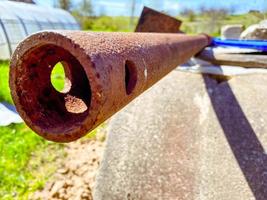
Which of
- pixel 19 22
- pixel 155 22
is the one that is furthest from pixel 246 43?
pixel 19 22

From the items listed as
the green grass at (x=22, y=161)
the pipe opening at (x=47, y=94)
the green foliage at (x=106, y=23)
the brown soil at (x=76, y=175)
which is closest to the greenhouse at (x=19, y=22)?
the green grass at (x=22, y=161)

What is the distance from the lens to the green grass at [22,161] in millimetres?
3332

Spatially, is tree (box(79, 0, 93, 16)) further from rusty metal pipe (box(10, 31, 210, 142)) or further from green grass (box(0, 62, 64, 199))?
rusty metal pipe (box(10, 31, 210, 142))

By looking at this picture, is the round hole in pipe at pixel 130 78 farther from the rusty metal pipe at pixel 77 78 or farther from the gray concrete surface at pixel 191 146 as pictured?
the gray concrete surface at pixel 191 146

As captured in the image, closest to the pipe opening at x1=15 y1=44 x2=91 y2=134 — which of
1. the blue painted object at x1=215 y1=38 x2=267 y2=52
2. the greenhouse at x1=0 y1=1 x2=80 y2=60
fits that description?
the blue painted object at x1=215 y1=38 x2=267 y2=52

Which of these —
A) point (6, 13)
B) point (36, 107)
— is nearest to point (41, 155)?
point (36, 107)

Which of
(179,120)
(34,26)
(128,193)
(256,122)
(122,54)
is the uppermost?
(122,54)

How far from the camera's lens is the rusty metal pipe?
2.80 ft

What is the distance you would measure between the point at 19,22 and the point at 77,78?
8.68 m

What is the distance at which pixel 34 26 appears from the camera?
405 inches

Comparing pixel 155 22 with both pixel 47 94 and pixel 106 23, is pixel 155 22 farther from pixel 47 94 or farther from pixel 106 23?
pixel 106 23

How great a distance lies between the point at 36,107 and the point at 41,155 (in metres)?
3.16

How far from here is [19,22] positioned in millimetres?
9172

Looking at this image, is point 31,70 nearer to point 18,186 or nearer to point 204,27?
point 18,186
